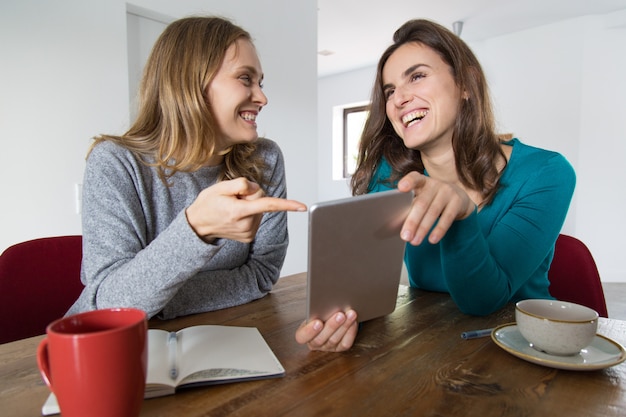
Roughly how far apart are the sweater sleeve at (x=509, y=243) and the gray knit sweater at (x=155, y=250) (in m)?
0.44

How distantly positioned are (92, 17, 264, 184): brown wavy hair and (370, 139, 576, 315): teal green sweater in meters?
0.64

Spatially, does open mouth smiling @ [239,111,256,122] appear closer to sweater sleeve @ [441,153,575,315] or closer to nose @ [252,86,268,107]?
nose @ [252,86,268,107]

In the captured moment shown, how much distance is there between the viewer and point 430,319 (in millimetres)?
814

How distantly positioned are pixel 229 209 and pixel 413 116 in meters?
0.77

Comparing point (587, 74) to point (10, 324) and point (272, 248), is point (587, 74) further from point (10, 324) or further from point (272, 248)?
point (10, 324)

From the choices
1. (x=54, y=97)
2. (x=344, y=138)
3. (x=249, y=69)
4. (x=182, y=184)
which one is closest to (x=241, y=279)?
(x=182, y=184)

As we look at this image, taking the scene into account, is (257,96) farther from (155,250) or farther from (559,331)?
(559,331)

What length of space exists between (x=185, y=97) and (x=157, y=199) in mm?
262

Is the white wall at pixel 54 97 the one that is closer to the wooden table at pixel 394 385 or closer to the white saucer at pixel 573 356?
the wooden table at pixel 394 385

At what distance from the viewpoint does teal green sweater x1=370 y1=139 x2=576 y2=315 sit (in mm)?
804

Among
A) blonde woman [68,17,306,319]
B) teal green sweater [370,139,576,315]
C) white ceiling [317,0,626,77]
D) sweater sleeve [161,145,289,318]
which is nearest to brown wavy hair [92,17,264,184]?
blonde woman [68,17,306,319]

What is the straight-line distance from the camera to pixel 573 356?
60 centimetres

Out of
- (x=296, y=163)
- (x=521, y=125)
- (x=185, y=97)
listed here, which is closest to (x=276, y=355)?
(x=185, y=97)

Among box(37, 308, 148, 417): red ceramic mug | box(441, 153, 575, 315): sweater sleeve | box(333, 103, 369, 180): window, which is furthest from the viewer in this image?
box(333, 103, 369, 180): window
